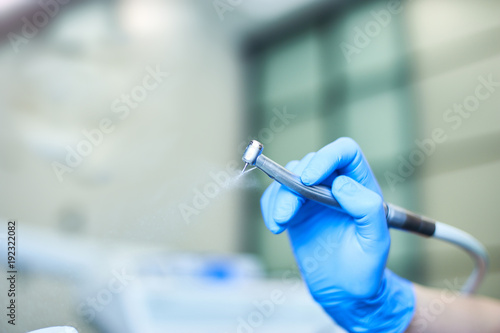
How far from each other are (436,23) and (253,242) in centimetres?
144

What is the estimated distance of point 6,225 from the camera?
0.66m

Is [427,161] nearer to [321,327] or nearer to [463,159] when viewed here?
[463,159]

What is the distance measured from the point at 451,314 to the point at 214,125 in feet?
5.09

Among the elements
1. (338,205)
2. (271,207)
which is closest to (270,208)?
(271,207)

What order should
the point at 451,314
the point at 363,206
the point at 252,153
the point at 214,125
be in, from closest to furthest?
the point at 252,153 → the point at 363,206 → the point at 451,314 → the point at 214,125

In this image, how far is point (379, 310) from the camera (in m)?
0.80

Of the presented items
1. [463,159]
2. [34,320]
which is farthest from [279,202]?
[463,159]

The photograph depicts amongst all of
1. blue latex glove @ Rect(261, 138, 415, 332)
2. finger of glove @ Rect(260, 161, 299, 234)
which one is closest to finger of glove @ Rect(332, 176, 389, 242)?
blue latex glove @ Rect(261, 138, 415, 332)

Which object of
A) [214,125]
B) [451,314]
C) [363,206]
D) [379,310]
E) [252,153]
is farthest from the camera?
[214,125]

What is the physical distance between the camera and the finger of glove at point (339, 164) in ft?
2.14

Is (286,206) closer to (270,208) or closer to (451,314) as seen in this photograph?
(270,208)

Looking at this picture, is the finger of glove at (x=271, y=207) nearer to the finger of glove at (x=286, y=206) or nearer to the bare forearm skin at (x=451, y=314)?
the finger of glove at (x=286, y=206)

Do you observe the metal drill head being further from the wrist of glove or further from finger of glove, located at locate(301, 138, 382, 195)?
the wrist of glove

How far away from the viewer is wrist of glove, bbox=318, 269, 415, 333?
0.78 meters
